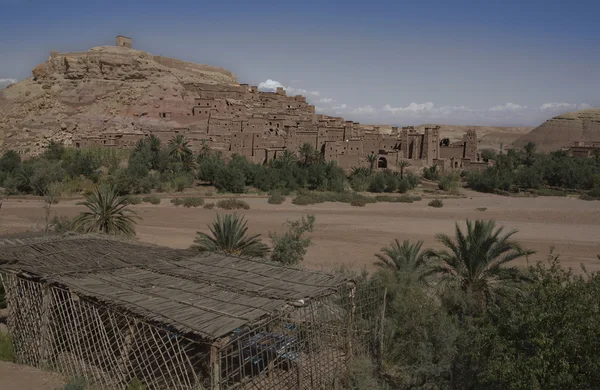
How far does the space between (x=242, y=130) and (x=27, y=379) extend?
3397cm

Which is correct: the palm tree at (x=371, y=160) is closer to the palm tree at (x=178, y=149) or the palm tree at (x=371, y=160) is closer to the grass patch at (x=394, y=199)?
the grass patch at (x=394, y=199)

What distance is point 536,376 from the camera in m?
5.28

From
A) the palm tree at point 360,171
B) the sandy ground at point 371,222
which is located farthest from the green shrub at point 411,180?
the sandy ground at point 371,222

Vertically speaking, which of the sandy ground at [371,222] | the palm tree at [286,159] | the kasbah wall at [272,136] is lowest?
the sandy ground at [371,222]

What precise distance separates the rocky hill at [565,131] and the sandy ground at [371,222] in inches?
2141

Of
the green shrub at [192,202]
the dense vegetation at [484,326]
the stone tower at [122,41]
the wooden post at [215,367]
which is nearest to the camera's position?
the dense vegetation at [484,326]

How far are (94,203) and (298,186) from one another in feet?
71.8

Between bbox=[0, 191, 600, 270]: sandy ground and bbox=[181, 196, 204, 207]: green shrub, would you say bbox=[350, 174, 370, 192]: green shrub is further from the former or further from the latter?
bbox=[181, 196, 204, 207]: green shrub

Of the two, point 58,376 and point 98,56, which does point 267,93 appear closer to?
point 98,56

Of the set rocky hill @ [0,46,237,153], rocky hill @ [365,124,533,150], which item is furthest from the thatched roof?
rocky hill @ [365,124,533,150]

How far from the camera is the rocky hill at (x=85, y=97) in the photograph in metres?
42.5

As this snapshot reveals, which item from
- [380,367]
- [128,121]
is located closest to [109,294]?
[380,367]

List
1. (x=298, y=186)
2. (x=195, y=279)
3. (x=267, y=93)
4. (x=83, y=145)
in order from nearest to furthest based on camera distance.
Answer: (x=195, y=279) → (x=298, y=186) → (x=83, y=145) → (x=267, y=93)

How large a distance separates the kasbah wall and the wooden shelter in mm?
30326
